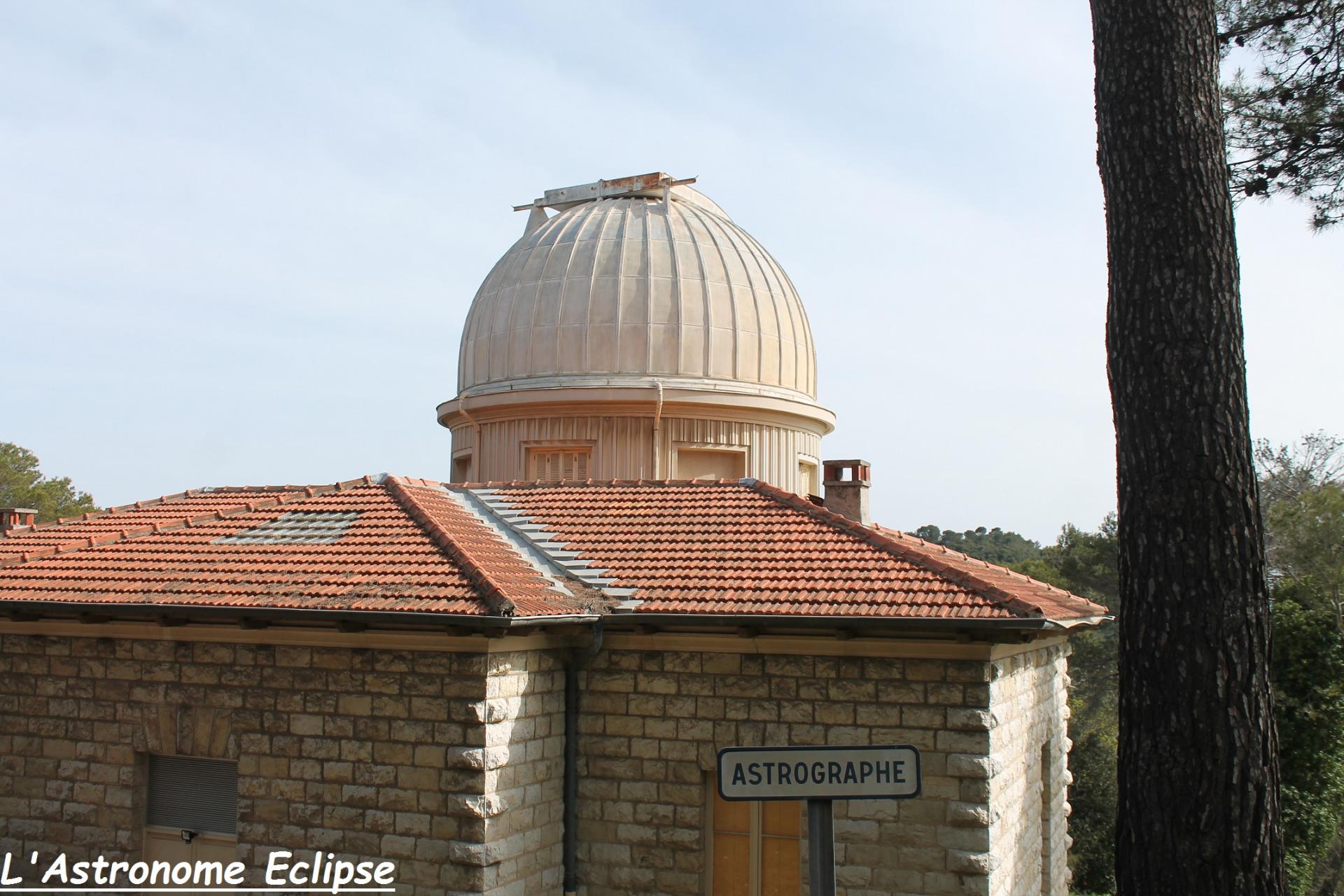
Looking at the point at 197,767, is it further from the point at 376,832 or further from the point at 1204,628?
the point at 1204,628

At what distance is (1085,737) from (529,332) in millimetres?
19386

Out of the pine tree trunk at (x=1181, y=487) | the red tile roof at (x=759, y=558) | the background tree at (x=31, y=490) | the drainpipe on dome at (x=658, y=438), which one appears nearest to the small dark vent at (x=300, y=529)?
the red tile roof at (x=759, y=558)

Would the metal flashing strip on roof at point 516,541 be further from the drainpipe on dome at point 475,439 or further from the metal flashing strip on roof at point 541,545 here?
the drainpipe on dome at point 475,439

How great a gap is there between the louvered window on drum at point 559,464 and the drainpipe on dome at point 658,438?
925mm

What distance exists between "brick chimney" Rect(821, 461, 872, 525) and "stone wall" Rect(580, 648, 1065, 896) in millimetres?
Result: 3463

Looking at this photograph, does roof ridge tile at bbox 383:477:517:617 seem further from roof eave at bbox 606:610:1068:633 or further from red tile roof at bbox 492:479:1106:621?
red tile roof at bbox 492:479:1106:621

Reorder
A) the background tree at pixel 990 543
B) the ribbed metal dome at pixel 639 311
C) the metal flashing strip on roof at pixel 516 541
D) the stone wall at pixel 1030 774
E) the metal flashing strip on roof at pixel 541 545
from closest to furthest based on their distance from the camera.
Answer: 1. the stone wall at pixel 1030 774
2. the metal flashing strip on roof at pixel 541 545
3. the metal flashing strip on roof at pixel 516 541
4. the ribbed metal dome at pixel 639 311
5. the background tree at pixel 990 543

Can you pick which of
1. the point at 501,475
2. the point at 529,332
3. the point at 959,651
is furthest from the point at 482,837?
the point at 529,332

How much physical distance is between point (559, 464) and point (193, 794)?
24.7ft

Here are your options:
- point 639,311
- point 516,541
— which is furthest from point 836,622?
point 639,311

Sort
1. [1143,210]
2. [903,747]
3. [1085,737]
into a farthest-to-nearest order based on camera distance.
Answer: [1085,737], [1143,210], [903,747]

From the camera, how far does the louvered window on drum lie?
16641mm

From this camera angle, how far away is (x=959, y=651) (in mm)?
9172

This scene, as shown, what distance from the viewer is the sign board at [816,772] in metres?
4.11
